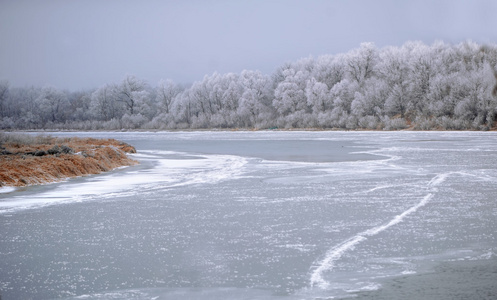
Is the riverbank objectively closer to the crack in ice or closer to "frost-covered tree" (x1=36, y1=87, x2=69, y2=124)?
the crack in ice

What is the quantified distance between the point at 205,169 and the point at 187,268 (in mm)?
14388

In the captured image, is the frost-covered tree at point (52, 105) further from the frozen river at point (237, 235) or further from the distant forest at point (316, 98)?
the frozen river at point (237, 235)

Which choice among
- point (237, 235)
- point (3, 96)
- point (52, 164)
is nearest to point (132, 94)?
point (3, 96)

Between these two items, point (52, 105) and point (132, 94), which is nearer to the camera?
point (132, 94)

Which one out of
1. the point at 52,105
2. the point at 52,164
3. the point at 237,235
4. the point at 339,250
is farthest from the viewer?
the point at 52,105

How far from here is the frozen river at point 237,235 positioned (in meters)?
6.57

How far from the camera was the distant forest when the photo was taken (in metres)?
68.4

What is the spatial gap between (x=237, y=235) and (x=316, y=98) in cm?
7789

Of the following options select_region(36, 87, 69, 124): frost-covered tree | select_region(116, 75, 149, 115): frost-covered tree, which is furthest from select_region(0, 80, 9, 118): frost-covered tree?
select_region(116, 75, 149, 115): frost-covered tree

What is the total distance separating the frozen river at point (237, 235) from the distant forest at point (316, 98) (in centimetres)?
4441

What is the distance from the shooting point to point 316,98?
282 ft

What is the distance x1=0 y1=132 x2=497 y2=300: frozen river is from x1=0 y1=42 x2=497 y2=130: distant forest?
44.4m

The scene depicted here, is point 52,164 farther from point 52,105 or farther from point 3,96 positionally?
point 52,105

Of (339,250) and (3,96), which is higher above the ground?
(3,96)
